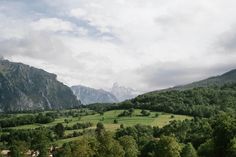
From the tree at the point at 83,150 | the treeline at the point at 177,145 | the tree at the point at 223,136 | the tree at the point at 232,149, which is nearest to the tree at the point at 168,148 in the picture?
the treeline at the point at 177,145

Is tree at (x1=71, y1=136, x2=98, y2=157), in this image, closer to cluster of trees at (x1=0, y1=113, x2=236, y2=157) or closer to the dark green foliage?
cluster of trees at (x1=0, y1=113, x2=236, y2=157)

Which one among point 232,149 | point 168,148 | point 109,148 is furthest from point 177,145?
point 232,149

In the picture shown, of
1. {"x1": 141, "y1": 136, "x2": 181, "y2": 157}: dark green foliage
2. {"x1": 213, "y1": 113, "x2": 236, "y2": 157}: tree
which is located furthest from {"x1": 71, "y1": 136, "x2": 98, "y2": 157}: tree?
{"x1": 213, "y1": 113, "x2": 236, "y2": 157}: tree

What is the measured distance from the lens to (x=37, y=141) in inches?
7692

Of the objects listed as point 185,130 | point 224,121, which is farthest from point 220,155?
point 185,130

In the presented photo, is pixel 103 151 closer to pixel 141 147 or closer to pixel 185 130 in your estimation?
pixel 141 147

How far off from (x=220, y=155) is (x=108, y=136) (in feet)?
136

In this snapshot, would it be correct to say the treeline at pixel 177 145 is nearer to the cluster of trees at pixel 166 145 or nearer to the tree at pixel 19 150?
the cluster of trees at pixel 166 145

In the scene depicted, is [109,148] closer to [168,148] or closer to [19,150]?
[168,148]

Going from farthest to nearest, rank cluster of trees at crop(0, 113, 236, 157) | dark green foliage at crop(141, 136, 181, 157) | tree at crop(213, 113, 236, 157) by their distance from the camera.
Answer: dark green foliage at crop(141, 136, 181, 157), cluster of trees at crop(0, 113, 236, 157), tree at crop(213, 113, 236, 157)

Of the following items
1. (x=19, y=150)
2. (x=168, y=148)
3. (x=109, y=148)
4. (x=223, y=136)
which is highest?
(x=223, y=136)

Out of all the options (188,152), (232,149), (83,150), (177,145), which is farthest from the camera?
(83,150)

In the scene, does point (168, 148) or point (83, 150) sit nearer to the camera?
point (168, 148)

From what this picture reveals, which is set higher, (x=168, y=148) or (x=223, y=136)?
(x=223, y=136)
